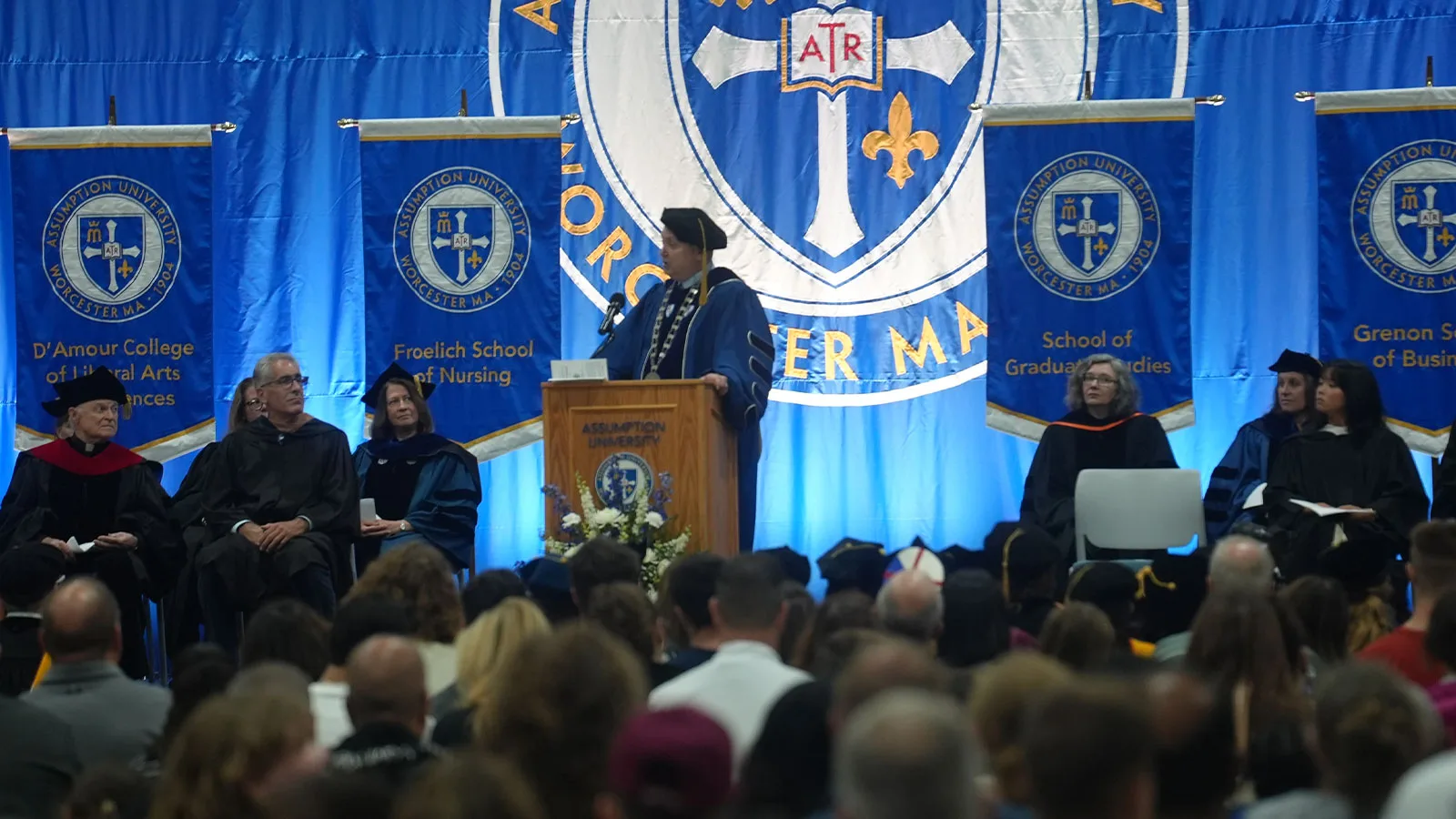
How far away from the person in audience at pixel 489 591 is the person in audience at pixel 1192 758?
283cm

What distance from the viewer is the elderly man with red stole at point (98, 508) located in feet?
26.2

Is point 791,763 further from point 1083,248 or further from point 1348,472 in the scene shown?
point 1083,248

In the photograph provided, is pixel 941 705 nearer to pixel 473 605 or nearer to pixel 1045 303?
pixel 473 605

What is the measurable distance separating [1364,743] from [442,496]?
20.5 feet

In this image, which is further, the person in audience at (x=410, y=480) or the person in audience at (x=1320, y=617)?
the person in audience at (x=410, y=480)

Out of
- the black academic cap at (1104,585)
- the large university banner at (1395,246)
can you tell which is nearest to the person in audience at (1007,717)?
the black academic cap at (1104,585)

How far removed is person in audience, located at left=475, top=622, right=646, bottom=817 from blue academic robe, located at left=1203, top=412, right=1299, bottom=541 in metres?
6.17

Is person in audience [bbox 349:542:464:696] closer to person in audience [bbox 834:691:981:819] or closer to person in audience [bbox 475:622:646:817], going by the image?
person in audience [bbox 475:622:646:817]

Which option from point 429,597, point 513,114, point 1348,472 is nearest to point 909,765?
point 429,597

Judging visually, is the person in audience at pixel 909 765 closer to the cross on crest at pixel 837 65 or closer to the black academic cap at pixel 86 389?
the black academic cap at pixel 86 389

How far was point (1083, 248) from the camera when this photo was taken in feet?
29.8

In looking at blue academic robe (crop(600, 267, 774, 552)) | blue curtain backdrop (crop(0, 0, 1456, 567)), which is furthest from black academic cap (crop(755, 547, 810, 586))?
blue curtain backdrop (crop(0, 0, 1456, 567))

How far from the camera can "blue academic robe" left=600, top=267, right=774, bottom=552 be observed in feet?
24.8

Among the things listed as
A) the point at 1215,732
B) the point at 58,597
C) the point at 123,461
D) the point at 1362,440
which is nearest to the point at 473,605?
the point at 58,597
